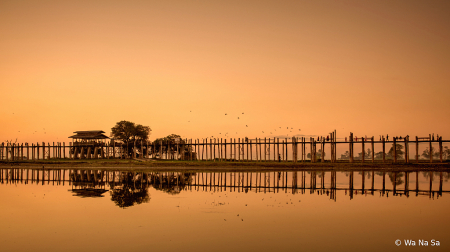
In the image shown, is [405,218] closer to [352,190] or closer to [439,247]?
[439,247]

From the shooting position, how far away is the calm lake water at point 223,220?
9.88m

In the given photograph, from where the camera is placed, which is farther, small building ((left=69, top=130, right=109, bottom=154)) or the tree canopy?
the tree canopy

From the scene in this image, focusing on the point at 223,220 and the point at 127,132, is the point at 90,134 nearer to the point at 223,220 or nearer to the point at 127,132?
the point at 127,132

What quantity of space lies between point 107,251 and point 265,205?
28.2 feet

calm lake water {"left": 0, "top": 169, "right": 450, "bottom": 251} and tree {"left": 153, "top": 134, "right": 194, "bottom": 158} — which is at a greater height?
tree {"left": 153, "top": 134, "right": 194, "bottom": 158}

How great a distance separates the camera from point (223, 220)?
42.4 ft

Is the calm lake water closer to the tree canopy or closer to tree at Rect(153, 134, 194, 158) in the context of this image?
tree at Rect(153, 134, 194, 158)

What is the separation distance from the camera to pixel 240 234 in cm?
1092

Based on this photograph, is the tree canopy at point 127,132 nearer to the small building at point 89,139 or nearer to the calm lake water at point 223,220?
the small building at point 89,139

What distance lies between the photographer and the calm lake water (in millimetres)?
9881

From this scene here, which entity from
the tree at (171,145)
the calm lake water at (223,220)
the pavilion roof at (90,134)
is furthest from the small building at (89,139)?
the calm lake water at (223,220)

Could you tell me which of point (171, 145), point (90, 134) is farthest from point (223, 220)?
point (90, 134)

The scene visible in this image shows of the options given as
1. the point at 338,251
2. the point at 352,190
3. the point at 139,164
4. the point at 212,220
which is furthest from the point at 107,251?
the point at 139,164

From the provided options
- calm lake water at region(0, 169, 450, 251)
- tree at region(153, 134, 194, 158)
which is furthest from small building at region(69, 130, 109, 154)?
calm lake water at region(0, 169, 450, 251)
